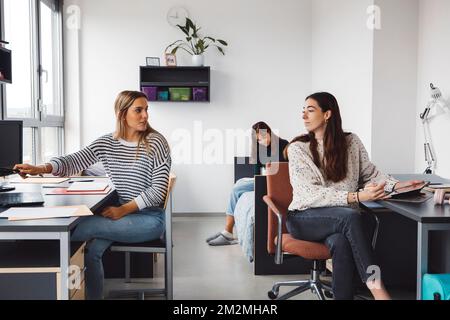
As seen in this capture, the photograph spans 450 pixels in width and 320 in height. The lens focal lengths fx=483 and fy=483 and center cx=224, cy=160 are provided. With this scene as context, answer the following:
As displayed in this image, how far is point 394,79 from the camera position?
13.7 feet

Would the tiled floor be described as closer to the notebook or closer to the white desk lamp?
the notebook

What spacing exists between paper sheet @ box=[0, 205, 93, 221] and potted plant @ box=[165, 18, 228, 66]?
382 centimetres

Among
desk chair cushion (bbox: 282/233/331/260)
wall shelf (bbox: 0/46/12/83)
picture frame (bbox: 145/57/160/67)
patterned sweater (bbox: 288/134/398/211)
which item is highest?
picture frame (bbox: 145/57/160/67)

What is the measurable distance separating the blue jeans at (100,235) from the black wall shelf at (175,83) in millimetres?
3388

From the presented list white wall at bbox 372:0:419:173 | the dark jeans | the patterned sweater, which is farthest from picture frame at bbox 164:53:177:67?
the dark jeans

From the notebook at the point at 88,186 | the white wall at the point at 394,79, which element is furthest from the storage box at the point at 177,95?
the notebook at the point at 88,186

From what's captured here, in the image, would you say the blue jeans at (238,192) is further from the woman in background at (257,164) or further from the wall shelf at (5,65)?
the wall shelf at (5,65)

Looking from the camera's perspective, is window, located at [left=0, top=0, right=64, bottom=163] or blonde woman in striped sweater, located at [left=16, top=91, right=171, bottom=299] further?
window, located at [left=0, top=0, right=64, bottom=163]

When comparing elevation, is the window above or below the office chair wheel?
above

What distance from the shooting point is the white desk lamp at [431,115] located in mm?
3624

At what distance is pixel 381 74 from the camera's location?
4137 mm

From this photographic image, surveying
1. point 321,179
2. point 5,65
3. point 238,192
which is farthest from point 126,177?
point 238,192

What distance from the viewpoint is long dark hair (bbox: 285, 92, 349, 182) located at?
2613 mm
